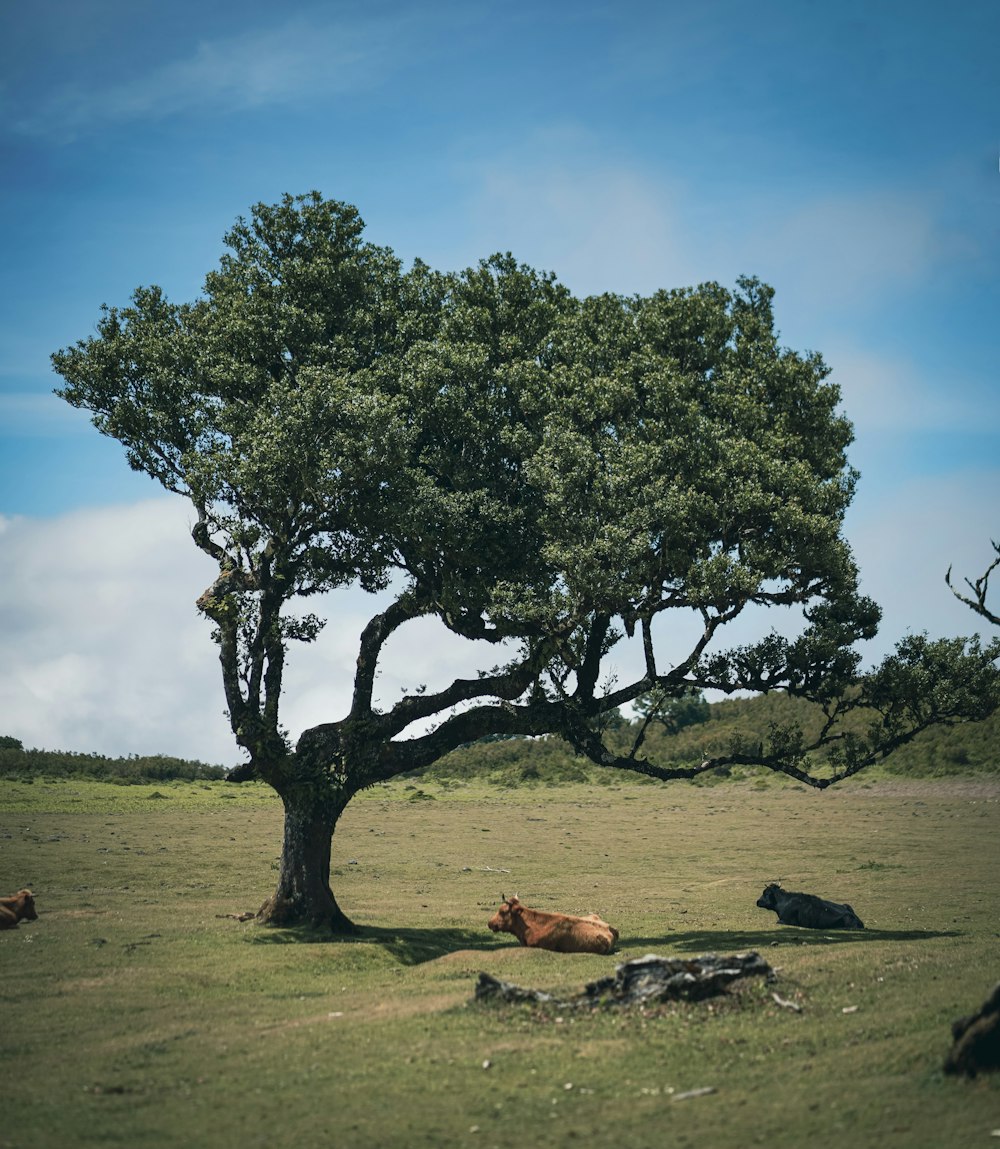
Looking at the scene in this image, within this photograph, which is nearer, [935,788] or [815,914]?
[815,914]

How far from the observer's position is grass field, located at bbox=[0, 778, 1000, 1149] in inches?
Result: 470

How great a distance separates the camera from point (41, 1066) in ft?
48.3

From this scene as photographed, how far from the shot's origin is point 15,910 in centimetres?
2577

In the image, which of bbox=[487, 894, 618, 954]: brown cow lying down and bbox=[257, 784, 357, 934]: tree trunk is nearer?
bbox=[487, 894, 618, 954]: brown cow lying down

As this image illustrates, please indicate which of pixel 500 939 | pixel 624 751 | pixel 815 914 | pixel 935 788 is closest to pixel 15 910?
pixel 500 939

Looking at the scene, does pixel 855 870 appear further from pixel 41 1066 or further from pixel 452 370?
pixel 41 1066

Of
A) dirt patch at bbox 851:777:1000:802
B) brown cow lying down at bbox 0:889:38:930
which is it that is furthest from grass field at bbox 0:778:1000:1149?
dirt patch at bbox 851:777:1000:802

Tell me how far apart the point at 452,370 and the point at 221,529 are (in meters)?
7.12

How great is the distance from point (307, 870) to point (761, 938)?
11035mm

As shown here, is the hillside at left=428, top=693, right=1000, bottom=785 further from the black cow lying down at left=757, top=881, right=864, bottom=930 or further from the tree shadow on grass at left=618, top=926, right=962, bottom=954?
the tree shadow on grass at left=618, top=926, right=962, bottom=954

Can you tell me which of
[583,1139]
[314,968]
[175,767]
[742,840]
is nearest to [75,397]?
[314,968]

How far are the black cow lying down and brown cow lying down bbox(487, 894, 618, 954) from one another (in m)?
5.94

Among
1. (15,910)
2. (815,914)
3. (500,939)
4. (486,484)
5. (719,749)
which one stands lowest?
(500,939)

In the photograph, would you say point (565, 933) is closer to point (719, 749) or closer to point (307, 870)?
point (307, 870)
